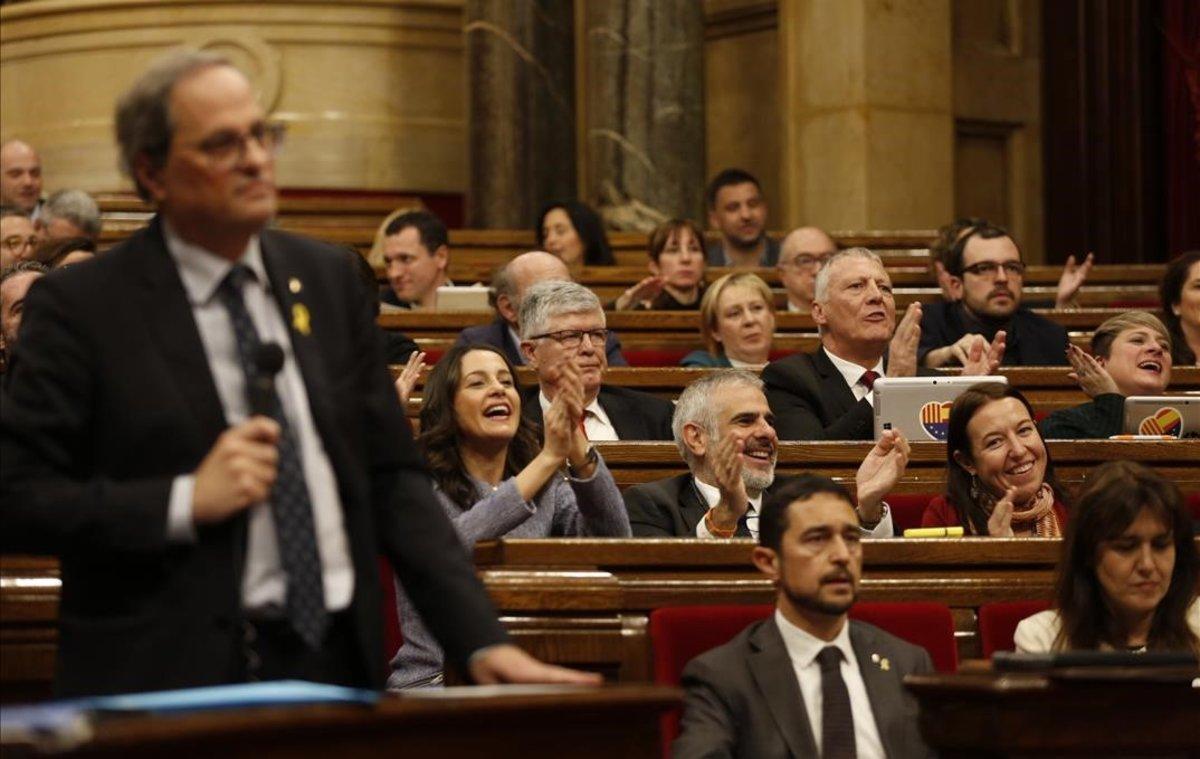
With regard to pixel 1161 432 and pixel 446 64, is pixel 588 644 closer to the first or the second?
pixel 1161 432

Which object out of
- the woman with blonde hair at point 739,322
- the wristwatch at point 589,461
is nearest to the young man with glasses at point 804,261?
the woman with blonde hair at point 739,322

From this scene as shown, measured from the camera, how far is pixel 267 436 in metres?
2.03

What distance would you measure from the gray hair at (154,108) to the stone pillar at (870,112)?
7480 millimetres

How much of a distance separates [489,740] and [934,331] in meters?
4.41

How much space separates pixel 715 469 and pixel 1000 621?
76 cm

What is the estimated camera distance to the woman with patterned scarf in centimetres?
427

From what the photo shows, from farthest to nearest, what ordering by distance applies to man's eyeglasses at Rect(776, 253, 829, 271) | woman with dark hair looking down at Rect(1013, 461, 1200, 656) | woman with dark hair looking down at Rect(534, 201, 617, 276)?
1. woman with dark hair looking down at Rect(534, 201, 617, 276)
2. man's eyeglasses at Rect(776, 253, 829, 271)
3. woman with dark hair looking down at Rect(1013, 461, 1200, 656)

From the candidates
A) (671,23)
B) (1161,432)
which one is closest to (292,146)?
(671,23)

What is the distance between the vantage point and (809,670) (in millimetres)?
3232

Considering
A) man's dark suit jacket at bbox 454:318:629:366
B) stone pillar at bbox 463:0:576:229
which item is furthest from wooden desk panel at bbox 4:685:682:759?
stone pillar at bbox 463:0:576:229

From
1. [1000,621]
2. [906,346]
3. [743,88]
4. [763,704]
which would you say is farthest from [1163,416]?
[743,88]

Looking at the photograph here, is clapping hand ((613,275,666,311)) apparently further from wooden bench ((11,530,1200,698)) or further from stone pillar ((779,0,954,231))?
wooden bench ((11,530,1200,698))

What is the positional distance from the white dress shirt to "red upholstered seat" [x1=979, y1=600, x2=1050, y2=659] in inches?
22.8

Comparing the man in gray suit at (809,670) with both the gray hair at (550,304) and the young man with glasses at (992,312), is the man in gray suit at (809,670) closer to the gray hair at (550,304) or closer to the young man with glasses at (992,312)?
the gray hair at (550,304)
